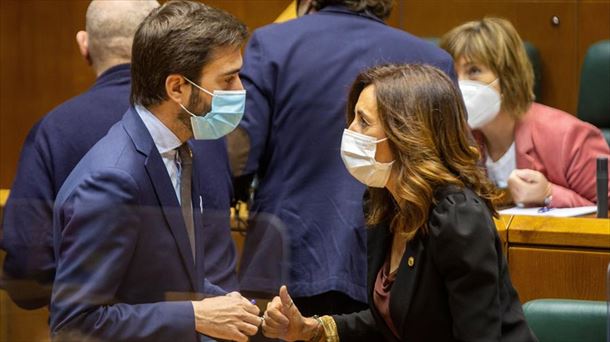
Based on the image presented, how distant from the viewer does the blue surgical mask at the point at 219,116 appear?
2340 mm

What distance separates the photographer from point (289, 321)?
84.9 inches

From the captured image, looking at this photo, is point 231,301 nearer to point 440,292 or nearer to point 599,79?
point 440,292

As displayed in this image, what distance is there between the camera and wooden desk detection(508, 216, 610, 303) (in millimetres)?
2996

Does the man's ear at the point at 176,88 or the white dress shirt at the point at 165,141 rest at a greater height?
the man's ear at the point at 176,88

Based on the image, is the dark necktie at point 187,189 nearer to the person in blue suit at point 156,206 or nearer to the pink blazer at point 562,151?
the person in blue suit at point 156,206

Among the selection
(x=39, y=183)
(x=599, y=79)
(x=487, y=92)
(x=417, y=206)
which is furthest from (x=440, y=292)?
(x=599, y=79)

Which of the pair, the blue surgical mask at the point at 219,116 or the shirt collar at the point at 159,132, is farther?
the blue surgical mask at the point at 219,116

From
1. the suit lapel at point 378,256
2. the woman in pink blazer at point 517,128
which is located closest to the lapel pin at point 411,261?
the suit lapel at point 378,256

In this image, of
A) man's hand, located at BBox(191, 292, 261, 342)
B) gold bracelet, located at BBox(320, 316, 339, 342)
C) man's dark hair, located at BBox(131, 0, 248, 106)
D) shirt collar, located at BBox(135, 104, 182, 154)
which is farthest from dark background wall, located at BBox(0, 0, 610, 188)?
man's hand, located at BBox(191, 292, 261, 342)

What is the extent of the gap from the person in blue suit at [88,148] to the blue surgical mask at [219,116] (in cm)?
11

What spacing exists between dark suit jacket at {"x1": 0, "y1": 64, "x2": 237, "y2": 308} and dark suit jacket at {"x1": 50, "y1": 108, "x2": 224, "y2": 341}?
0.03 meters

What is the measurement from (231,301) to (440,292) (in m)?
0.37

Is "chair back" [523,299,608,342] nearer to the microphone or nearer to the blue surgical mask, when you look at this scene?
the blue surgical mask

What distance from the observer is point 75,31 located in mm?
4008
